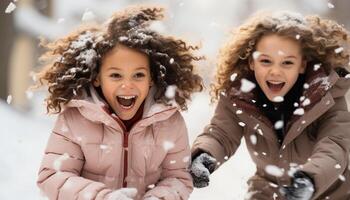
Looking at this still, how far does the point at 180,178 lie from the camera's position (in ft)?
8.02

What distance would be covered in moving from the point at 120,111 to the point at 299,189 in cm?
64

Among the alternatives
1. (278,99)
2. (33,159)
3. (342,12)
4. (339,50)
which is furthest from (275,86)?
(342,12)

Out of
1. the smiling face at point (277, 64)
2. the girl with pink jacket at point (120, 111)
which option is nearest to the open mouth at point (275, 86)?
the smiling face at point (277, 64)

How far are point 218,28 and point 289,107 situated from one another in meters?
2.12

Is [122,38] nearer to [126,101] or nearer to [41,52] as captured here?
[126,101]

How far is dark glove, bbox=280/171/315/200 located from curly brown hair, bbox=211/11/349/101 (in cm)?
53

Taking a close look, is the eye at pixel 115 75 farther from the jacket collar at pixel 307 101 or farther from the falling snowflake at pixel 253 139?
the falling snowflake at pixel 253 139

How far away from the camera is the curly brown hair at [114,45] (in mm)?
2438

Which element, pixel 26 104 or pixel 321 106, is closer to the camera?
pixel 321 106

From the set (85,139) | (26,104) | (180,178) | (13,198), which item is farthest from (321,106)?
(26,104)

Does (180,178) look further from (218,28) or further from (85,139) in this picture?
(218,28)

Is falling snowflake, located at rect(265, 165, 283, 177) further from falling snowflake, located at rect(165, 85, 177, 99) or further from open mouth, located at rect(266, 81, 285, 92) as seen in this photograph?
falling snowflake, located at rect(165, 85, 177, 99)

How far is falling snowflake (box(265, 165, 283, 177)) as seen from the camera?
8.91ft

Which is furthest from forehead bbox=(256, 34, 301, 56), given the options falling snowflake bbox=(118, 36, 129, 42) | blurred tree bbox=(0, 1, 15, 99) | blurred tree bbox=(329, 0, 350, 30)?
blurred tree bbox=(329, 0, 350, 30)
